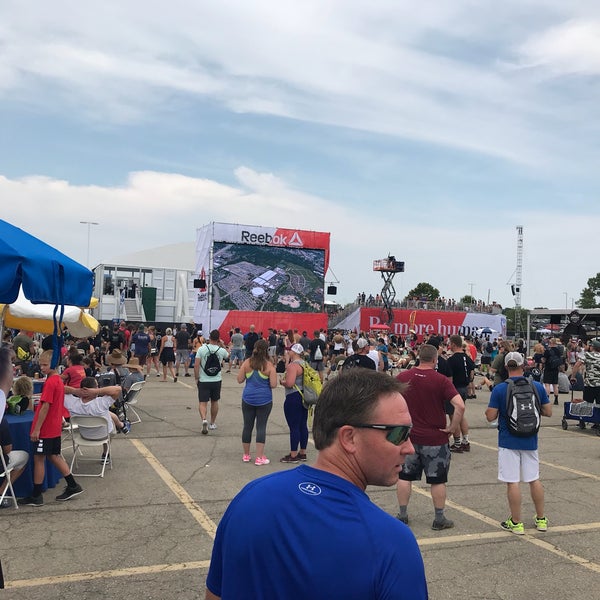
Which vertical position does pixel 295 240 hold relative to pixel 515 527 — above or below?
above

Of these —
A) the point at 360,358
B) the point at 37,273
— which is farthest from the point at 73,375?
the point at 37,273

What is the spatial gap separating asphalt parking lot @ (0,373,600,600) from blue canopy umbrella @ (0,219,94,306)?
6.77ft

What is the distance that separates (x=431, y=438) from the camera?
18.9 feet

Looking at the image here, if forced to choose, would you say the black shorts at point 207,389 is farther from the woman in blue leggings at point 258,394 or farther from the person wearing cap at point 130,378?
the woman in blue leggings at point 258,394

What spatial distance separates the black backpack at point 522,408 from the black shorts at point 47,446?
4.53 m

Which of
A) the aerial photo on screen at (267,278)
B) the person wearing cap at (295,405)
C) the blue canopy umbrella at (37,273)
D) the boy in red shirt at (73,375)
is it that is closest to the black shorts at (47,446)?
the blue canopy umbrella at (37,273)

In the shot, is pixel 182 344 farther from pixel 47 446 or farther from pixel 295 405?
pixel 47 446

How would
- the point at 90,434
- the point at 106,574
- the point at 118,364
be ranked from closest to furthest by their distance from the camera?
the point at 106,574 → the point at 90,434 → the point at 118,364

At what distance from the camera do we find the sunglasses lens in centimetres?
176

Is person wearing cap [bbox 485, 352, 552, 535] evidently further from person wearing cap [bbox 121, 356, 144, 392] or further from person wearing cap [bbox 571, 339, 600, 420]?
person wearing cap [bbox 121, 356, 144, 392]

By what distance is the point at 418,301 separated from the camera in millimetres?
46344

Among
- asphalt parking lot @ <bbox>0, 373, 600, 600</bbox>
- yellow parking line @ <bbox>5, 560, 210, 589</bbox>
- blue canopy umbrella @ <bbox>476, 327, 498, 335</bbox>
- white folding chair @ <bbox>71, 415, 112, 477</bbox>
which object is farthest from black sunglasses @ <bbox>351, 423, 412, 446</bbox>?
blue canopy umbrella @ <bbox>476, 327, 498, 335</bbox>

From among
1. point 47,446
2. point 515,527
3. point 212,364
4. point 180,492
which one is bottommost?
point 180,492

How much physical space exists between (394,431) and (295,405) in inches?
252
